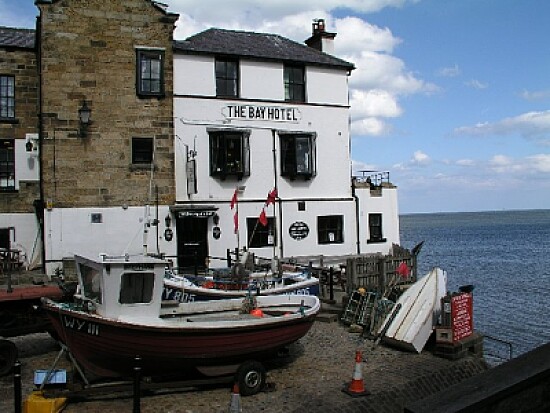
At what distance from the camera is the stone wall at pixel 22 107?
22359 mm

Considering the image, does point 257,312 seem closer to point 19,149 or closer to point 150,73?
point 150,73

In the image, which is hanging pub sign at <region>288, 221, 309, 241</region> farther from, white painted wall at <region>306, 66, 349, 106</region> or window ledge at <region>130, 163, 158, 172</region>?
window ledge at <region>130, 163, 158, 172</region>

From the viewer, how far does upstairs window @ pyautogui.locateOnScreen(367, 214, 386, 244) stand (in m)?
27.5

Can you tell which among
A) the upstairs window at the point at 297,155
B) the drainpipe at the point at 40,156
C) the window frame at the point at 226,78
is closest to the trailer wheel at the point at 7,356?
the drainpipe at the point at 40,156

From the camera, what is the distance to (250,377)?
10555mm

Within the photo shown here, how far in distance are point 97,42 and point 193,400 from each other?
1670 cm

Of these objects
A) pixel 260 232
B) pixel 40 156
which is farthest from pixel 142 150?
pixel 260 232

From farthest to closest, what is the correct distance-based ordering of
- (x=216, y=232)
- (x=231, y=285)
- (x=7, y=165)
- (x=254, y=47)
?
(x=254, y=47) < (x=216, y=232) < (x=7, y=165) < (x=231, y=285)

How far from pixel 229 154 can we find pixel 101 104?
18.8 ft

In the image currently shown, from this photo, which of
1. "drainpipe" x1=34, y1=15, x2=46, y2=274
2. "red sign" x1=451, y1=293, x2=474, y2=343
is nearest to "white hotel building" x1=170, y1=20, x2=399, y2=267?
"drainpipe" x1=34, y1=15, x2=46, y2=274

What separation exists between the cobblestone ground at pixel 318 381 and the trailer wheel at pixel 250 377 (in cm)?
16

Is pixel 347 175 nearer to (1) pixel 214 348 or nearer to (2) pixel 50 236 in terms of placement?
(2) pixel 50 236

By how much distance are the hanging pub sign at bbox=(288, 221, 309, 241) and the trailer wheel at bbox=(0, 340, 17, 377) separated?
49.7 feet

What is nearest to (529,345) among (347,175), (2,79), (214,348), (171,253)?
(347,175)
